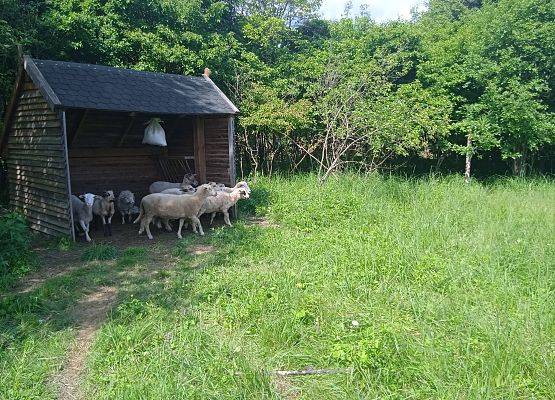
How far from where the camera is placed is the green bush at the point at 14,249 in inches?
269

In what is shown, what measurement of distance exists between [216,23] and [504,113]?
10.6m

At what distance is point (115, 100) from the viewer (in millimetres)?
9102

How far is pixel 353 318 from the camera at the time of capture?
4965 mm

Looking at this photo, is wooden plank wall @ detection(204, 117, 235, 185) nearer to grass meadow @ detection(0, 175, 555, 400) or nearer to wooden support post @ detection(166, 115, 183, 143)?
wooden support post @ detection(166, 115, 183, 143)

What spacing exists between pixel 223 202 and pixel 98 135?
13.4 ft

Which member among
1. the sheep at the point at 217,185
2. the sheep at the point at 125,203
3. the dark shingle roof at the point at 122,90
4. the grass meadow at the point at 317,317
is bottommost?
the grass meadow at the point at 317,317

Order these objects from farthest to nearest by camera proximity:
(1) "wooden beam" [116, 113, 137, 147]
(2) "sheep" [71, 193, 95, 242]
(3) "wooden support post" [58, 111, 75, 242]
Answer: (1) "wooden beam" [116, 113, 137, 147] → (2) "sheep" [71, 193, 95, 242] → (3) "wooden support post" [58, 111, 75, 242]

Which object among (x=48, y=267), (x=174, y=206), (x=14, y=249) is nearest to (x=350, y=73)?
(x=174, y=206)

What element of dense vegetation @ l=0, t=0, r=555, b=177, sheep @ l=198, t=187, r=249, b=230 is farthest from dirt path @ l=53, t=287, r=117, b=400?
dense vegetation @ l=0, t=0, r=555, b=177

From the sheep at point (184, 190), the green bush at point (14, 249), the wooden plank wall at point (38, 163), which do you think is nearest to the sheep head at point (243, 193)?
the sheep at point (184, 190)

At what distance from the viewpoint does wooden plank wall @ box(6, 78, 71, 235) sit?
880 cm

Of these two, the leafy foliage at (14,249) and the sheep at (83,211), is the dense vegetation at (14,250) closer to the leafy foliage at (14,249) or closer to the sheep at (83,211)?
the leafy foliage at (14,249)

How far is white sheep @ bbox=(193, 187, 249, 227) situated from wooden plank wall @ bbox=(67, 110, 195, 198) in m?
2.51

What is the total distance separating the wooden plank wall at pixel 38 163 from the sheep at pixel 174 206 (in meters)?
1.58
